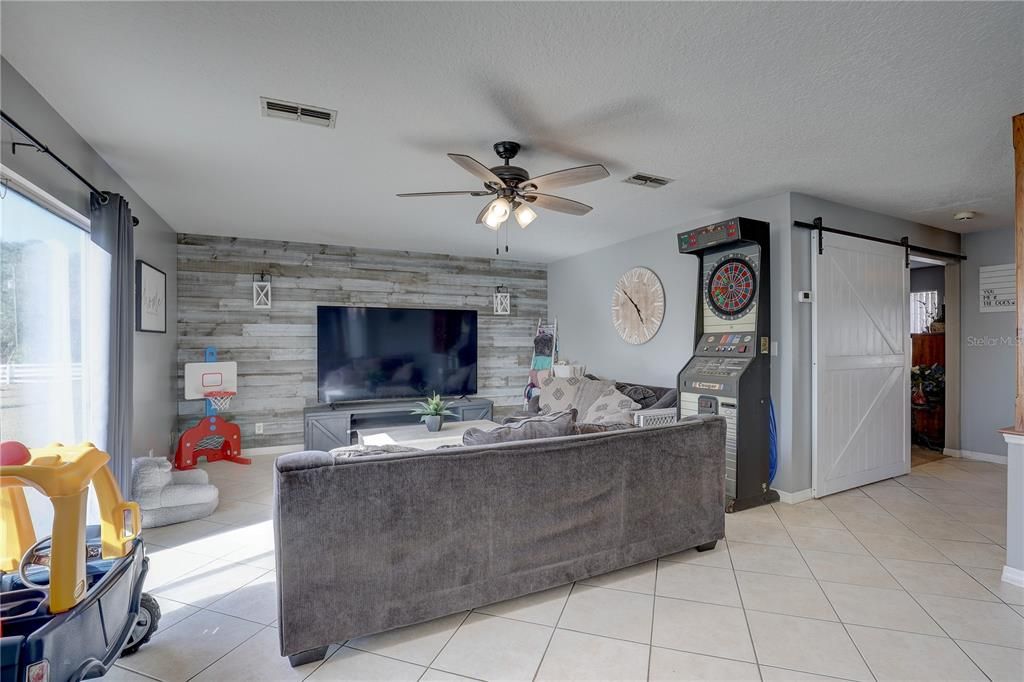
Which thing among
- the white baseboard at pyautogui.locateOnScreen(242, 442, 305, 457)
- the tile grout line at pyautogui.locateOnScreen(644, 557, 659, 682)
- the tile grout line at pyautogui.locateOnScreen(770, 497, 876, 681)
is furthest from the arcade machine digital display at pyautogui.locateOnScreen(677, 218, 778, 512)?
the white baseboard at pyautogui.locateOnScreen(242, 442, 305, 457)

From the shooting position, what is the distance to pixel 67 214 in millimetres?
2424

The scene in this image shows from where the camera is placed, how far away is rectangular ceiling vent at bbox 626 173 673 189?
10.5 feet

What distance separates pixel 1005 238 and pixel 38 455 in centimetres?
721

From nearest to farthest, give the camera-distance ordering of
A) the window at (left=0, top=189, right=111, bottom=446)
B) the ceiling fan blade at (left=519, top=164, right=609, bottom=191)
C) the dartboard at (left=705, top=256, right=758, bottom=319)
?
1. the window at (left=0, top=189, right=111, bottom=446)
2. the ceiling fan blade at (left=519, top=164, right=609, bottom=191)
3. the dartboard at (left=705, top=256, right=758, bottom=319)

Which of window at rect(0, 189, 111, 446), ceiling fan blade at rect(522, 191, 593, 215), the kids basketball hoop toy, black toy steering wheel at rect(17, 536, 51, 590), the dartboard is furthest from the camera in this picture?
the kids basketball hoop toy

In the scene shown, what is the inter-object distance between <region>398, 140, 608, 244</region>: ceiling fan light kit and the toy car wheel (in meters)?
2.19

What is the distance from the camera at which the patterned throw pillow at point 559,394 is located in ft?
16.3

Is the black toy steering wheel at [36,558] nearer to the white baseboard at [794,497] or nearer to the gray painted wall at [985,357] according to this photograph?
the white baseboard at [794,497]

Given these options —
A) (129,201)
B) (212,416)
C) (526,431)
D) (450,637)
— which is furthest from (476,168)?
(212,416)

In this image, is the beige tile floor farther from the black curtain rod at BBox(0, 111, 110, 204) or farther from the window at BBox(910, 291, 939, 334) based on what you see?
the window at BBox(910, 291, 939, 334)

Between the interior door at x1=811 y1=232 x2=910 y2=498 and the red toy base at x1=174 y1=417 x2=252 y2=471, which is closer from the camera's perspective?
the interior door at x1=811 y1=232 x2=910 y2=498

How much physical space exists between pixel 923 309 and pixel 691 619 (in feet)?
21.0

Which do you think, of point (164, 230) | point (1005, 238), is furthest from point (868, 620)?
point (164, 230)

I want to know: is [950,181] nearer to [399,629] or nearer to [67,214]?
[399,629]
